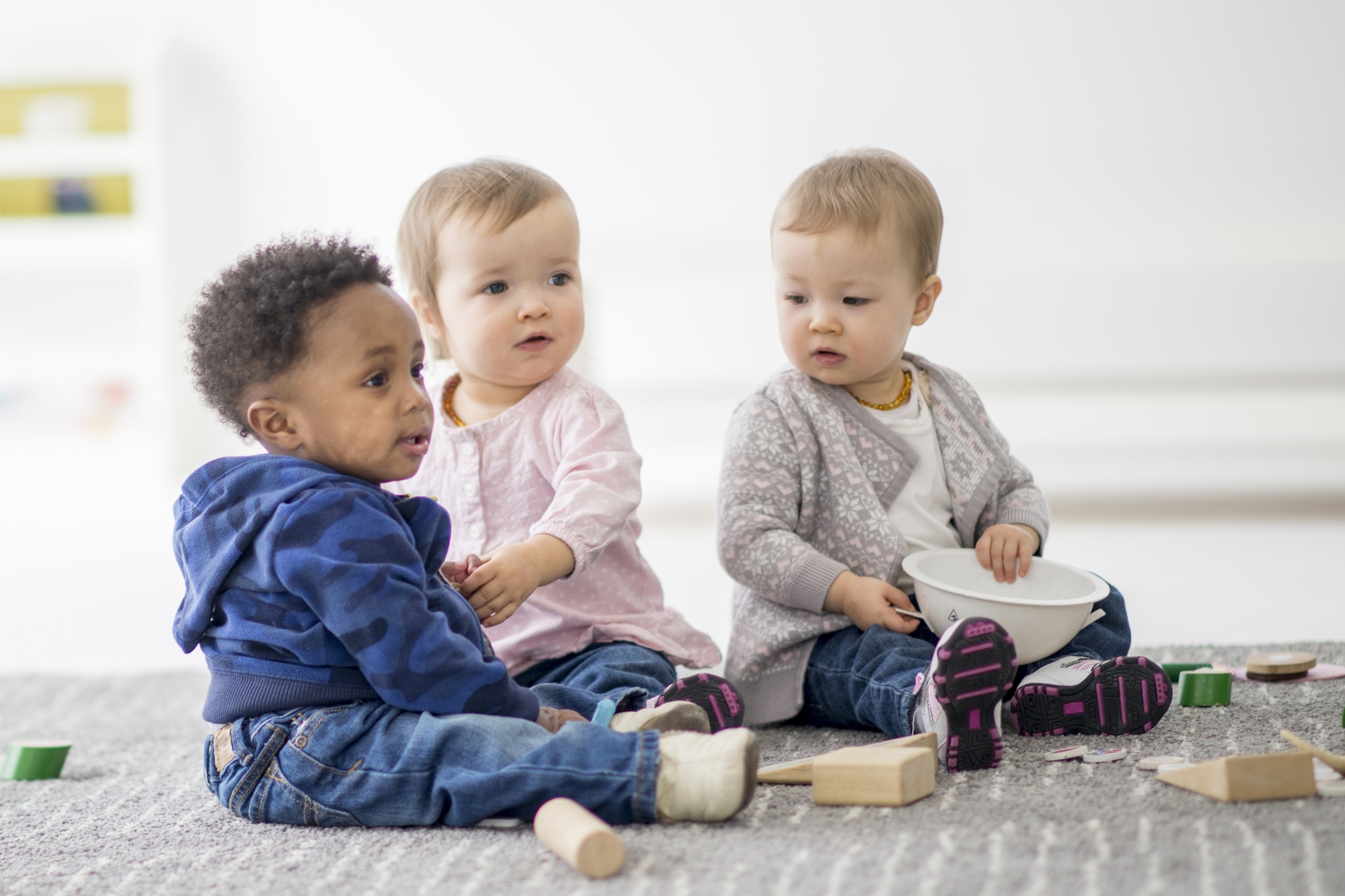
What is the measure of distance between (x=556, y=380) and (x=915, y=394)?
38 centimetres

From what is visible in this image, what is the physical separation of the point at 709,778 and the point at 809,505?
1.56 feet

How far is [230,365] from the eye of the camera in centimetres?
94

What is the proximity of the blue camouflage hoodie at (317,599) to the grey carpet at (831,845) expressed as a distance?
0.34ft

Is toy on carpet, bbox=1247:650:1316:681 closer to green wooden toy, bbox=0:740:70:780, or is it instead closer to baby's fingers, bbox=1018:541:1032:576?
baby's fingers, bbox=1018:541:1032:576

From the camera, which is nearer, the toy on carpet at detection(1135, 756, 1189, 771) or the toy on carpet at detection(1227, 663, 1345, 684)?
the toy on carpet at detection(1135, 756, 1189, 771)

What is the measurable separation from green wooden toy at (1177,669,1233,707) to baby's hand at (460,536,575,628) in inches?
23.1

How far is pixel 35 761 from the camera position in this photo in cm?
116

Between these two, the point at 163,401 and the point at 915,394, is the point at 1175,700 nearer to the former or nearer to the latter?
the point at 915,394

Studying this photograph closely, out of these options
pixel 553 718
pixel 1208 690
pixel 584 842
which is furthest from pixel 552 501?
pixel 1208 690

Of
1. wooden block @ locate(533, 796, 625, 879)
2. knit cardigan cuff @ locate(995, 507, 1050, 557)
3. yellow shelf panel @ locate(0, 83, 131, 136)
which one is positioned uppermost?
yellow shelf panel @ locate(0, 83, 131, 136)

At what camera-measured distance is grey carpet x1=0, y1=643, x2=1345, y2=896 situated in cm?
71

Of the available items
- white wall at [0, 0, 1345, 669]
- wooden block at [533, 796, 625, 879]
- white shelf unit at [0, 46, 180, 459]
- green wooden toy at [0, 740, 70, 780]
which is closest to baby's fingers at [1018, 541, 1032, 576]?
wooden block at [533, 796, 625, 879]

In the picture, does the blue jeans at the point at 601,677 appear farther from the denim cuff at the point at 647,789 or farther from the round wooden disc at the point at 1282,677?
the round wooden disc at the point at 1282,677

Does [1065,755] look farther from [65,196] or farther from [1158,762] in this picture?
[65,196]
